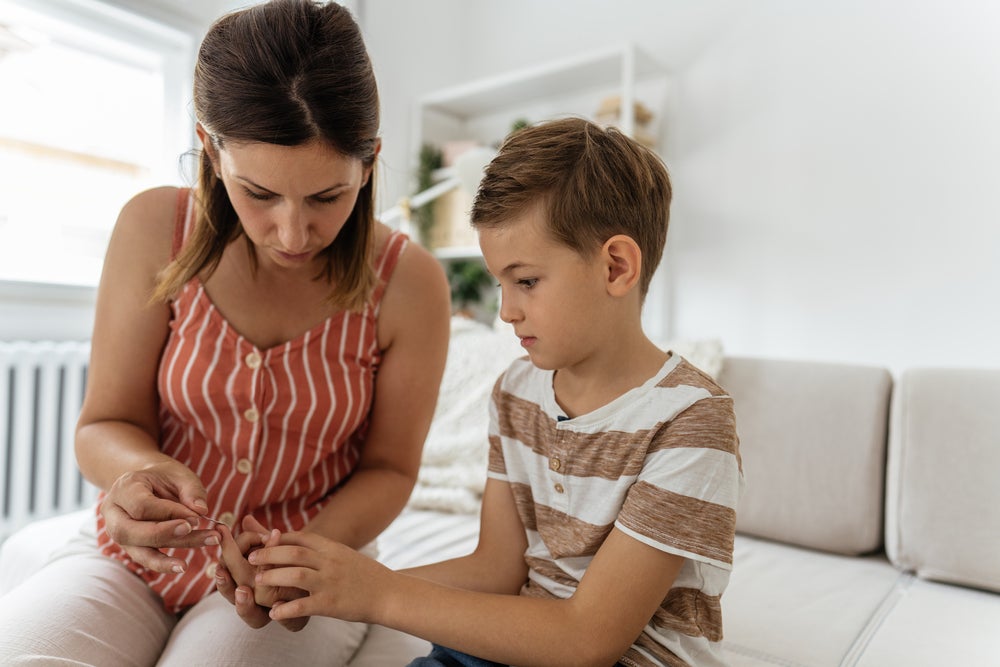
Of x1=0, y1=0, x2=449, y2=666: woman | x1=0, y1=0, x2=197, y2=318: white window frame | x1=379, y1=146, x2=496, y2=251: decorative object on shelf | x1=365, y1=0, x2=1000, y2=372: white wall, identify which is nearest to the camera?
x1=0, y1=0, x2=449, y2=666: woman

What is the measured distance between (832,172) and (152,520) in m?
2.02

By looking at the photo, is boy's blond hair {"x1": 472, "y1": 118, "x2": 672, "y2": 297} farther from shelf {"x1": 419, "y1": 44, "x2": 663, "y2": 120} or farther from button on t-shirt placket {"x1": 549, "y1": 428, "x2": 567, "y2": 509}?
shelf {"x1": 419, "y1": 44, "x2": 663, "y2": 120}

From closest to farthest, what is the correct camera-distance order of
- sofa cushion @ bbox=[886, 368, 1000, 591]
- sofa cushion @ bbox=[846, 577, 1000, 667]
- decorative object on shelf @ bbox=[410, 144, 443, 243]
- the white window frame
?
sofa cushion @ bbox=[846, 577, 1000, 667] → sofa cushion @ bbox=[886, 368, 1000, 591] → the white window frame → decorative object on shelf @ bbox=[410, 144, 443, 243]

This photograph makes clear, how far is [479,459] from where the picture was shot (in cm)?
166

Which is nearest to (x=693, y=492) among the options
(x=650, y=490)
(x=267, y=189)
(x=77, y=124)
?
(x=650, y=490)

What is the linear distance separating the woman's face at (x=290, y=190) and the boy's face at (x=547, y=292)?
0.22m

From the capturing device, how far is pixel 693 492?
67 cm

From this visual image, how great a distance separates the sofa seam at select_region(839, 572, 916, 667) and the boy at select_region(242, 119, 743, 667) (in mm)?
419

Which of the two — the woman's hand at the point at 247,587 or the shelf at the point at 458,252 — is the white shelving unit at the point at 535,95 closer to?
the shelf at the point at 458,252

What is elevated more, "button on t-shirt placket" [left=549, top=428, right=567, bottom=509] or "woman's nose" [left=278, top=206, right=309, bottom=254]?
"woman's nose" [left=278, top=206, right=309, bottom=254]

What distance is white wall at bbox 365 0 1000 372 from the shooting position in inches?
72.7

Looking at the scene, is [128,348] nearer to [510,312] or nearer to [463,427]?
[510,312]

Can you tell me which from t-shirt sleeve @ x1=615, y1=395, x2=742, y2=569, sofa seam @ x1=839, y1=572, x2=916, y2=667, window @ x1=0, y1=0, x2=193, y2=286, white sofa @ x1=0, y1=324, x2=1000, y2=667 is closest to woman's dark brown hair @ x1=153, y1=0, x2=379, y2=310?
t-shirt sleeve @ x1=615, y1=395, x2=742, y2=569

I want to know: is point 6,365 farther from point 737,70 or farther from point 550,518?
point 737,70
